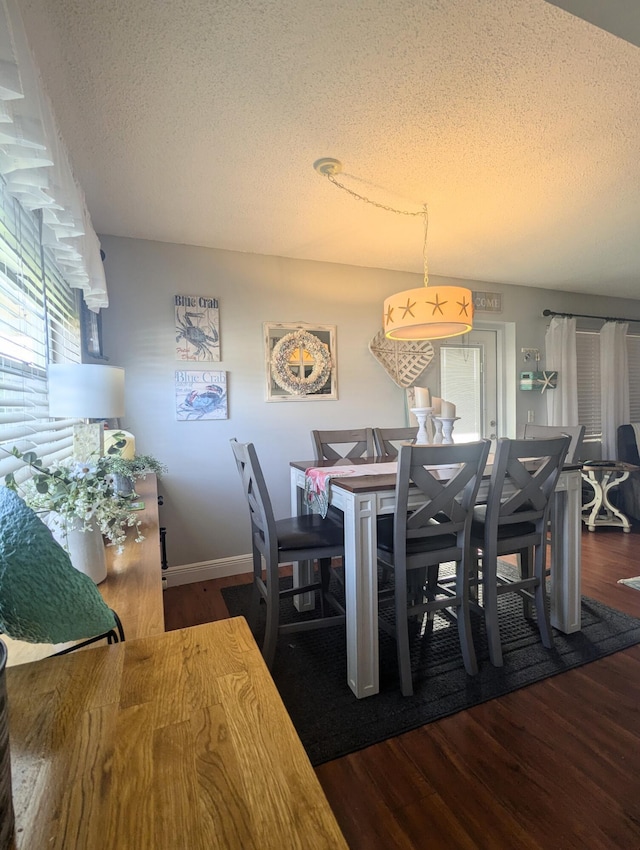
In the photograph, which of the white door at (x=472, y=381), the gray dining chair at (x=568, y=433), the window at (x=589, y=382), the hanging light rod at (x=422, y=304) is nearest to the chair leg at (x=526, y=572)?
the gray dining chair at (x=568, y=433)

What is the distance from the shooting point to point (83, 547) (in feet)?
3.74

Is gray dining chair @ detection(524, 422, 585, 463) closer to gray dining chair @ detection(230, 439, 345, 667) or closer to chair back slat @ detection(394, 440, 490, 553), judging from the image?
chair back slat @ detection(394, 440, 490, 553)

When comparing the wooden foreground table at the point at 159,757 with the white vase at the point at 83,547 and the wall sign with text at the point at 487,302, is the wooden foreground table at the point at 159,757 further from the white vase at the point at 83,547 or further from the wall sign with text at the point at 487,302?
the wall sign with text at the point at 487,302

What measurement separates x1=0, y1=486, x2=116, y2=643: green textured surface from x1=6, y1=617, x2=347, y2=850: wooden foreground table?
0.10 metres

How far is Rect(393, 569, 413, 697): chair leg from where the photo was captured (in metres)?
1.66

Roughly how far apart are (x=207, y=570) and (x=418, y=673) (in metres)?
1.66

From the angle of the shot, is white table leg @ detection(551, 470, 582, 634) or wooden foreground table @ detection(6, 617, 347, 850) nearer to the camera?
wooden foreground table @ detection(6, 617, 347, 850)

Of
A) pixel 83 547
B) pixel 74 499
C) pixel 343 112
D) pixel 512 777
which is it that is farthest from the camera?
pixel 343 112

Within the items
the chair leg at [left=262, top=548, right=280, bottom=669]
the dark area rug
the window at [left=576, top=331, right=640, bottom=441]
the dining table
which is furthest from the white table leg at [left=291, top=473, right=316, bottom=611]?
the window at [left=576, top=331, right=640, bottom=441]

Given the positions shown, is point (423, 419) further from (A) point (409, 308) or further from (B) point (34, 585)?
(B) point (34, 585)

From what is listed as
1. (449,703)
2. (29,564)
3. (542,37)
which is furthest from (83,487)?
(542,37)

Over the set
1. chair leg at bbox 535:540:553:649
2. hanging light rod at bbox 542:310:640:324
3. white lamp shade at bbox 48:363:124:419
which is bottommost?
chair leg at bbox 535:540:553:649

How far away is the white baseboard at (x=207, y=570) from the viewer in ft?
9.31

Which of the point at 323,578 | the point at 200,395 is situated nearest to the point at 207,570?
the point at 323,578
